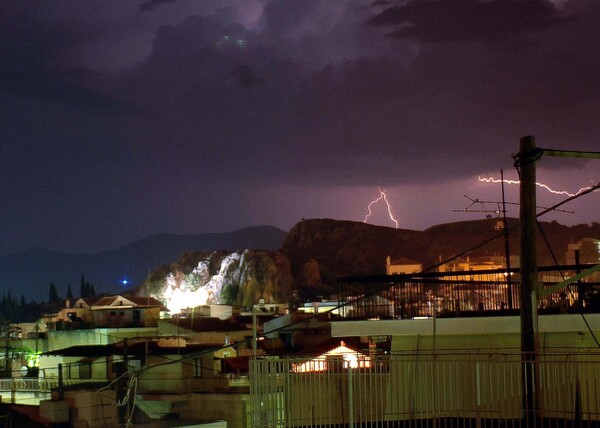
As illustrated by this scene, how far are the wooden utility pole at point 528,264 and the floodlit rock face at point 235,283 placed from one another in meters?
114

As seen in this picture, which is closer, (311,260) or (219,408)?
(219,408)

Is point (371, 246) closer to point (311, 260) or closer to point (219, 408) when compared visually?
point (311, 260)

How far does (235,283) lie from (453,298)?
428 ft

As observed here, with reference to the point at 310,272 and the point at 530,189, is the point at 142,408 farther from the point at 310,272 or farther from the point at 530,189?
the point at 310,272

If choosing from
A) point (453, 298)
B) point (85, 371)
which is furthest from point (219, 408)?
point (453, 298)

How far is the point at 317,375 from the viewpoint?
13.5 m

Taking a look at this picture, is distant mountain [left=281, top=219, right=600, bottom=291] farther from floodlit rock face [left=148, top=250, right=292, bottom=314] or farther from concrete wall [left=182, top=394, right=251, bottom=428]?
concrete wall [left=182, top=394, right=251, bottom=428]

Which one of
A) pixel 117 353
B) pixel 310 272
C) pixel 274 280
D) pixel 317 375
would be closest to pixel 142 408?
pixel 117 353

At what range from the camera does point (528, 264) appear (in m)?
13.8

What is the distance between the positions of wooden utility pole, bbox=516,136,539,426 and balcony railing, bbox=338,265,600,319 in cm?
322

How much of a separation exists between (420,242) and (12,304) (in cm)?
8966

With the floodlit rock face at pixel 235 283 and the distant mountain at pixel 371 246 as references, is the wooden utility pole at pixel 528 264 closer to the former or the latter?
the floodlit rock face at pixel 235 283

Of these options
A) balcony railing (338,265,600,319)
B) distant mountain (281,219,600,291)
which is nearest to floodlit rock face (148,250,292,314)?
distant mountain (281,219,600,291)

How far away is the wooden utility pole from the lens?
44.3ft
